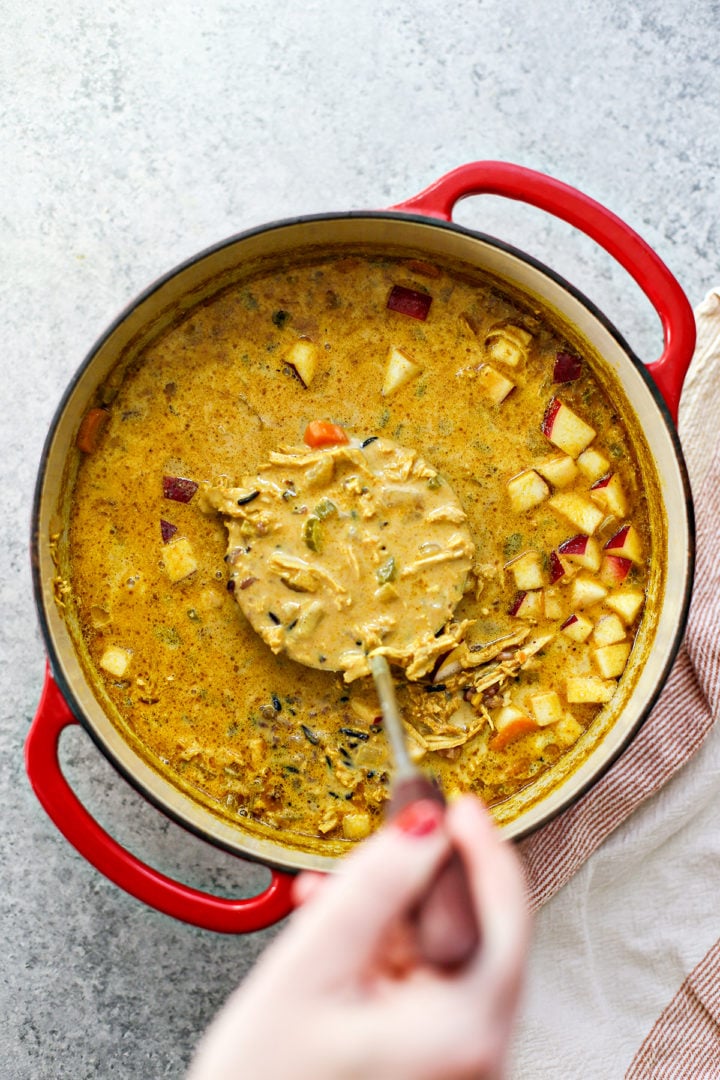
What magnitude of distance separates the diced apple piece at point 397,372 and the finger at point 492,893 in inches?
52.8

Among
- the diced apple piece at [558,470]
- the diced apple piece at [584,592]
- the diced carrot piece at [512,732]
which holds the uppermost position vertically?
the diced apple piece at [558,470]

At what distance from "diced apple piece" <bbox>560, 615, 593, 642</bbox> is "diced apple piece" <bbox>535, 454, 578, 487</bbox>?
33cm

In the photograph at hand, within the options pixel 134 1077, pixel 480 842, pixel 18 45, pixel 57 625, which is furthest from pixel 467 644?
pixel 18 45

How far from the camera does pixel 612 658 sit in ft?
7.89

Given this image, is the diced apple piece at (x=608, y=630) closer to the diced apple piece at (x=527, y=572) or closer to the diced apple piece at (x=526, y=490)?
the diced apple piece at (x=527, y=572)

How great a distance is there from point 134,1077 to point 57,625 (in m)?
1.25

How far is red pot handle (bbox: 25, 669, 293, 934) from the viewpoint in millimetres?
2084

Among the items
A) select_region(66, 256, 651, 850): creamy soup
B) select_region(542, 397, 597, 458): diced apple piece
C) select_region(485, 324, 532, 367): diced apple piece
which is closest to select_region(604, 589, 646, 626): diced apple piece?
select_region(66, 256, 651, 850): creamy soup

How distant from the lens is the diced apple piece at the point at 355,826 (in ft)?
7.74

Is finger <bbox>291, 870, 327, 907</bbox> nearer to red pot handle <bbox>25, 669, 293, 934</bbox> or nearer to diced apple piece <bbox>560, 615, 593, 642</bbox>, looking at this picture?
red pot handle <bbox>25, 669, 293, 934</bbox>

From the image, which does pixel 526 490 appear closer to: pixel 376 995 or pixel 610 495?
pixel 610 495

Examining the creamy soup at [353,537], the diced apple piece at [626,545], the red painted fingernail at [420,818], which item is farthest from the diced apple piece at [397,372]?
the red painted fingernail at [420,818]

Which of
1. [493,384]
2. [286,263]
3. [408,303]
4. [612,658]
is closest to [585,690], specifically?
[612,658]

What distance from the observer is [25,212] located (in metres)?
2.51
